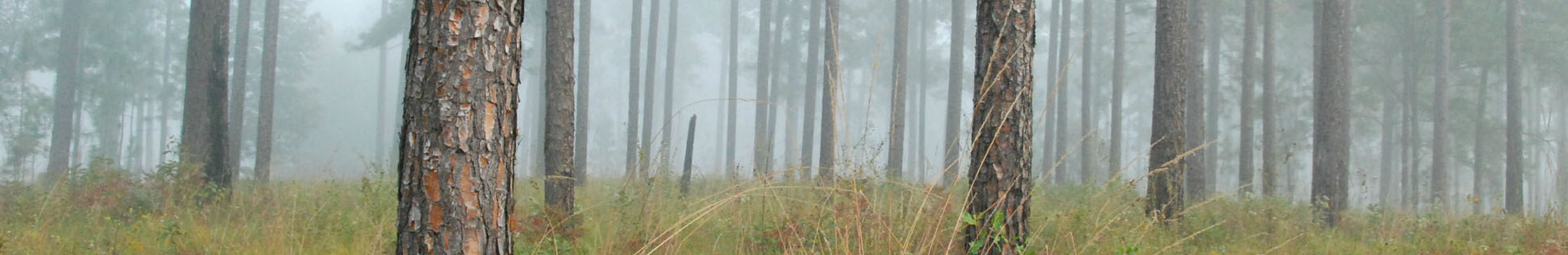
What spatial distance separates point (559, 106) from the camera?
7.15 meters

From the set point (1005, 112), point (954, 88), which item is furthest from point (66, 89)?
point (1005, 112)

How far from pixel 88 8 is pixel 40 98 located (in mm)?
3316

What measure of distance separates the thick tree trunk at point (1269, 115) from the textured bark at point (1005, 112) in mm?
9210

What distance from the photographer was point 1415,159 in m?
20.6

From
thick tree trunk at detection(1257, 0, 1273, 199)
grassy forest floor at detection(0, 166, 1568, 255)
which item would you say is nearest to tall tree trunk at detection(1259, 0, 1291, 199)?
thick tree trunk at detection(1257, 0, 1273, 199)

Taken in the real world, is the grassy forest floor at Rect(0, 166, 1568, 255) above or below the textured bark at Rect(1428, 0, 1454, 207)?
below

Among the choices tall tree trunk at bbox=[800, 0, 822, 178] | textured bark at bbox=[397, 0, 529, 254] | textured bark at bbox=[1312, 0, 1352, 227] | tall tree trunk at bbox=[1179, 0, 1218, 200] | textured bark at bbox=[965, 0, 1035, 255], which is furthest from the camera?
tall tree trunk at bbox=[800, 0, 822, 178]

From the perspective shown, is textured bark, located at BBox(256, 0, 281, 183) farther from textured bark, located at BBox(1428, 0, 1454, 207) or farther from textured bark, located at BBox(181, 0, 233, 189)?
textured bark, located at BBox(1428, 0, 1454, 207)

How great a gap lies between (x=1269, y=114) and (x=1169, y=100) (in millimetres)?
8127

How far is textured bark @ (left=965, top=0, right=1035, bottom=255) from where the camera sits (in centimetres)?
425

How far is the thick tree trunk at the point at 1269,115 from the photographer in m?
12.7

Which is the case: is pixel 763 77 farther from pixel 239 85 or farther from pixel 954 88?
pixel 239 85

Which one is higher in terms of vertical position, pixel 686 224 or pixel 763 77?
pixel 763 77

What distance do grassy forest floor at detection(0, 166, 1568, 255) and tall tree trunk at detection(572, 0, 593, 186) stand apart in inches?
142
